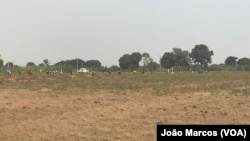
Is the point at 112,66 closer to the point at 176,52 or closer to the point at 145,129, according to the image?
the point at 176,52

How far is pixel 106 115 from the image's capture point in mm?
8852

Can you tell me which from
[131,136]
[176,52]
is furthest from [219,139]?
[176,52]

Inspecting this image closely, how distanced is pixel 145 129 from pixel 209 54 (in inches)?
2668

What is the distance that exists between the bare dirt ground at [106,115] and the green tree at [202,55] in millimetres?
62467

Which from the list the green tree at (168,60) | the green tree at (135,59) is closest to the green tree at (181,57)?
the green tree at (168,60)

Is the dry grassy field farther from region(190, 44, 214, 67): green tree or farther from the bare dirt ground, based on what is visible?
region(190, 44, 214, 67): green tree

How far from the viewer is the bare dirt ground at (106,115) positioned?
296 inches

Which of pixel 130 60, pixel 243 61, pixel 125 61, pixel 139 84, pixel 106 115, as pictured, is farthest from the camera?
pixel 243 61

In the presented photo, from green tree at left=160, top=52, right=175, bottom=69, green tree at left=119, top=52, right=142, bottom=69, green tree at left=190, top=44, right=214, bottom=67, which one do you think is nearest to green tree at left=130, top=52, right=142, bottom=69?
green tree at left=119, top=52, right=142, bottom=69

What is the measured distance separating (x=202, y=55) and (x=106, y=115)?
65.7 metres

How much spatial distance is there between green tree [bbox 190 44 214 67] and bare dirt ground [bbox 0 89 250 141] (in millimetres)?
62467

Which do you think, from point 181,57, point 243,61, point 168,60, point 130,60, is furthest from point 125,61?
point 243,61

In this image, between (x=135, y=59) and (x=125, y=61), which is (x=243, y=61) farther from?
(x=125, y=61)

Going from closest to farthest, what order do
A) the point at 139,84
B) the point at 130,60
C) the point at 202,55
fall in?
the point at 139,84
the point at 130,60
the point at 202,55
